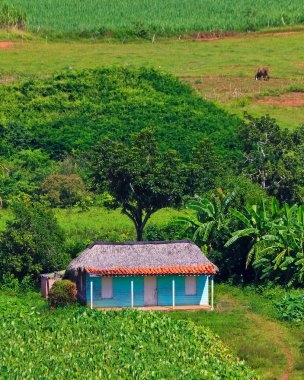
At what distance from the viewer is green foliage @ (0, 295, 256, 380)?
129 ft

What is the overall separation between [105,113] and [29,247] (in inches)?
1072

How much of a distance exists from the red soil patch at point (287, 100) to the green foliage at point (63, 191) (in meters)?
19.0

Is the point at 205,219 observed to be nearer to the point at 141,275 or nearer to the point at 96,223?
the point at 141,275

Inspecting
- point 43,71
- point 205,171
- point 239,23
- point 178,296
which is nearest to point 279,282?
point 178,296

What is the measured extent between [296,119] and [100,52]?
72.5ft

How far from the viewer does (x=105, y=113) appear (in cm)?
7994

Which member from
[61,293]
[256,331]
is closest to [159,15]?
[61,293]

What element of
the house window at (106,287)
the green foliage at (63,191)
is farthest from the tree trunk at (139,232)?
the green foliage at (63,191)

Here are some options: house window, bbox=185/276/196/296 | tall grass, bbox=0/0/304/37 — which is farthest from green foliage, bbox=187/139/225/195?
tall grass, bbox=0/0/304/37

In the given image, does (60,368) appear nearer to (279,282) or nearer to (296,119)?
(279,282)

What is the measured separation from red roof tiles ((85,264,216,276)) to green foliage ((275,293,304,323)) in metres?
2.85

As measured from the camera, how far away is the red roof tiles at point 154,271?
164 ft

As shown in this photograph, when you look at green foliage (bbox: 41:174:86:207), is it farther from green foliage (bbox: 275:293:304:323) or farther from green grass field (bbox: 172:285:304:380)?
green foliage (bbox: 275:293:304:323)

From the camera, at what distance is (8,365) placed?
3953cm
